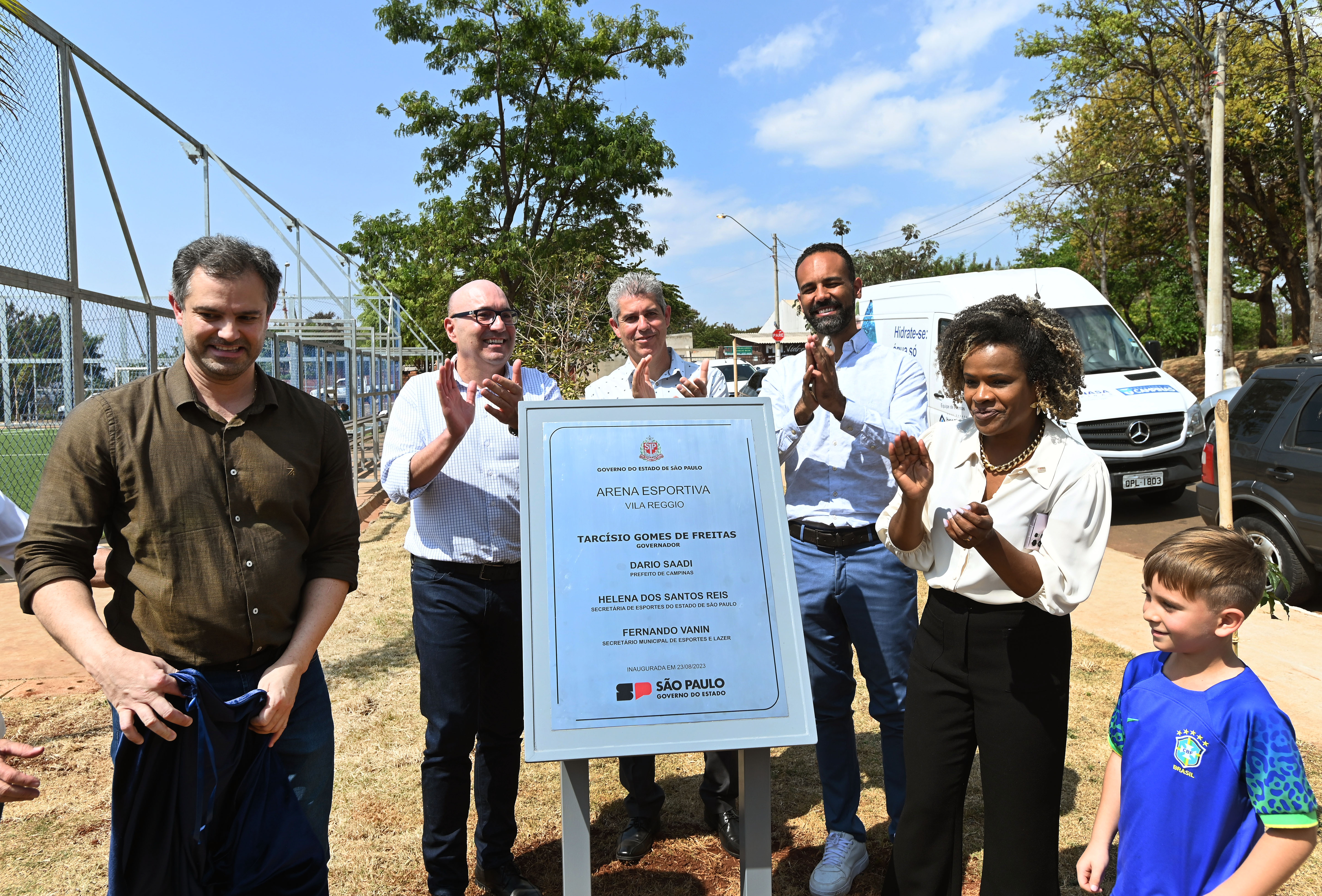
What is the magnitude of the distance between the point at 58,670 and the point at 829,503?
17.7ft

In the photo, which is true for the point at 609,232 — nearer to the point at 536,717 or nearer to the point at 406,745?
the point at 406,745

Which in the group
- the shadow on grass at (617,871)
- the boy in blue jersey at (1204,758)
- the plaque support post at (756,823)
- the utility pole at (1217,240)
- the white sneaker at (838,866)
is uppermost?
the utility pole at (1217,240)

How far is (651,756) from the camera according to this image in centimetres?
358

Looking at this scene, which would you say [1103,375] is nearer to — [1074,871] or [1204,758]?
[1074,871]

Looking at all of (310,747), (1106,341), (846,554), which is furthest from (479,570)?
(1106,341)

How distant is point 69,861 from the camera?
3.56 meters

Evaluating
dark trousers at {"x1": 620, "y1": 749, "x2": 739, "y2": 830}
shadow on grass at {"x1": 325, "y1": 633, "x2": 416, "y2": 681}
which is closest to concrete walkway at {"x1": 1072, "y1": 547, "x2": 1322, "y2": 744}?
dark trousers at {"x1": 620, "y1": 749, "x2": 739, "y2": 830}

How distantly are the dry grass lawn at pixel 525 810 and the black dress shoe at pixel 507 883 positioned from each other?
19 cm

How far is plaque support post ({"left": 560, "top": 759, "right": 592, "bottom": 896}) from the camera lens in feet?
7.65

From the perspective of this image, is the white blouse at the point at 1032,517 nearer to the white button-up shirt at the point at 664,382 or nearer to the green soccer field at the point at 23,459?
the white button-up shirt at the point at 664,382

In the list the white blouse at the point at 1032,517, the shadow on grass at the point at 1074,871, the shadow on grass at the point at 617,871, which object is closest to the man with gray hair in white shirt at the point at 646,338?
the white blouse at the point at 1032,517

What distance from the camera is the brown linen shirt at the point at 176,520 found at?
7.05 ft

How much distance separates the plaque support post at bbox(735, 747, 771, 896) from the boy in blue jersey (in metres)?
0.79

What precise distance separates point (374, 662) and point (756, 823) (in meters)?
4.40
